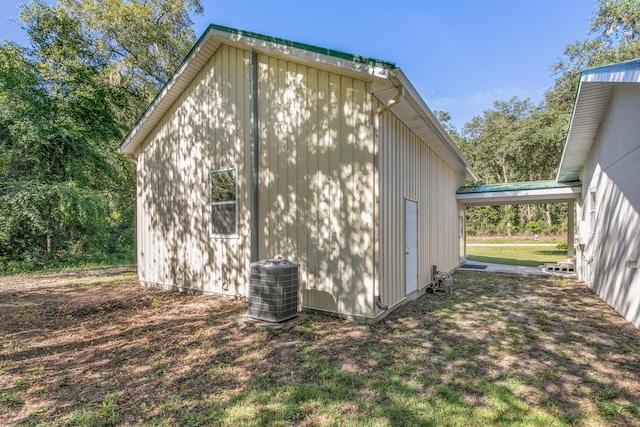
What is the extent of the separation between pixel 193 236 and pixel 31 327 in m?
2.85

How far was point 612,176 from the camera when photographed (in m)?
5.44

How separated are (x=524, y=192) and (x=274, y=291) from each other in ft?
29.2

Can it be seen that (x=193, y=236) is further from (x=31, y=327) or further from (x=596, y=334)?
(x=596, y=334)

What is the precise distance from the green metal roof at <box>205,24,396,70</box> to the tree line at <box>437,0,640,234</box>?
64.2 feet

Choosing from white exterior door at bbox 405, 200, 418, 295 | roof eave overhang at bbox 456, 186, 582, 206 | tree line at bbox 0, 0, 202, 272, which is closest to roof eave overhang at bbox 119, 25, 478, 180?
white exterior door at bbox 405, 200, 418, 295

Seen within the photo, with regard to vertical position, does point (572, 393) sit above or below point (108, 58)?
below

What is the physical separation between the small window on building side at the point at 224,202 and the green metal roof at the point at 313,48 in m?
2.42

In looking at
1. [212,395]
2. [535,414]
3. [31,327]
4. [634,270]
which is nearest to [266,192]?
[212,395]

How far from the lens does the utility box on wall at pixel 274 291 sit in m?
4.38

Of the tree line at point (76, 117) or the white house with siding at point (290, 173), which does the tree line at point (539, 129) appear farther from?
the tree line at point (76, 117)

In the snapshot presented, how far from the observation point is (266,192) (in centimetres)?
551

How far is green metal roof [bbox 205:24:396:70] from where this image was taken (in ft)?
13.1

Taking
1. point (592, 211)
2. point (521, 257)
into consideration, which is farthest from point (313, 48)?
point (521, 257)

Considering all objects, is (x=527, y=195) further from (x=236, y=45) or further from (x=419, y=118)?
(x=236, y=45)
